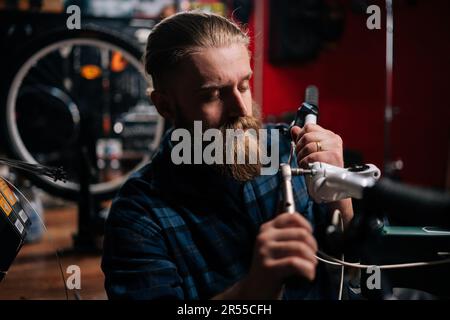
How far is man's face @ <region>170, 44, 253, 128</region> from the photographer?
2.55ft

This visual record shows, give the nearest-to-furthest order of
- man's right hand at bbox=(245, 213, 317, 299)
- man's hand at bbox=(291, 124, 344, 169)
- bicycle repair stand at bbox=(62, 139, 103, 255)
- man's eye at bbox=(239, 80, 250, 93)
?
A: man's right hand at bbox=(245, 213, 317, 299), man's hand at bbox=(291, 124, 344, 169), man's eye at bbox=(239, 80, 250, 93), bicycle repair stand at bbox=(62, 139, 103, 255)

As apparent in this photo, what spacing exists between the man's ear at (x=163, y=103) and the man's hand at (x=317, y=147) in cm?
29

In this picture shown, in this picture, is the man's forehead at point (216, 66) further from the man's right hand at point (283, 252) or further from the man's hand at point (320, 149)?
the man's right hand at point (283, 252)

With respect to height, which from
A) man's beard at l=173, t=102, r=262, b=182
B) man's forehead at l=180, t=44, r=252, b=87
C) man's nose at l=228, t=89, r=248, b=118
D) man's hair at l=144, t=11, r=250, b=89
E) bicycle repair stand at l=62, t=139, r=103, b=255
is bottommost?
bicycle repair stand at l=62, t=139, r=103, b=255

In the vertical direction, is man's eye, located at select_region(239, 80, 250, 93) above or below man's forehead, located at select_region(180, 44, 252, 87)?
below

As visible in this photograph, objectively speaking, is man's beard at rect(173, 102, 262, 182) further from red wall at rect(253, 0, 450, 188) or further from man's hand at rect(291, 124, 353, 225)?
red wall at rect(253, 0, 450, 188)

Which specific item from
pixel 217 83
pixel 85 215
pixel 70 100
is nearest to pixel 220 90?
pixel 217 83

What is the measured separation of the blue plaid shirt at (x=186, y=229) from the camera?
0.74 metres

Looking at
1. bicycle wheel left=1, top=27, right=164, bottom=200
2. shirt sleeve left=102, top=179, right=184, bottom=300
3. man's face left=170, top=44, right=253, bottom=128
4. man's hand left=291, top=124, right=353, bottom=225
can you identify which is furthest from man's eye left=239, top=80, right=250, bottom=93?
bicycle wheel left=1, top=27, right=164, bottom=200

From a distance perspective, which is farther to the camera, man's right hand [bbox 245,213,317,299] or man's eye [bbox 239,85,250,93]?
man's eye [bbox 239,85,250,93]

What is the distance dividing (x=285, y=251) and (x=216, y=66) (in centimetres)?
38

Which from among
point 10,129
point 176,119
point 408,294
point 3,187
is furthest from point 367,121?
point 3,187

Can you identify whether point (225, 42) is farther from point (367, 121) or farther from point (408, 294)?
point (367, 121)

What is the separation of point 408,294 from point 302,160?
84cm
